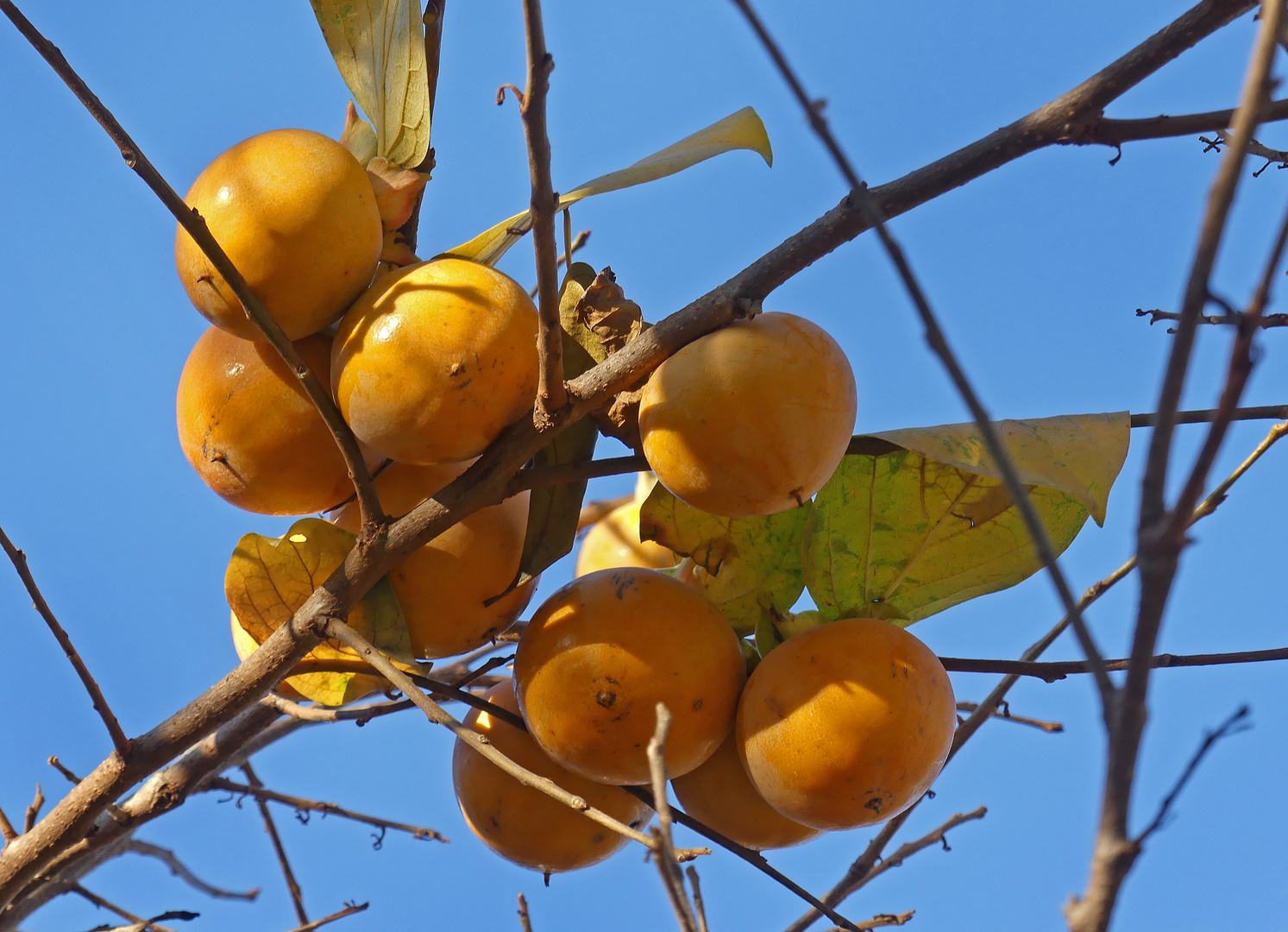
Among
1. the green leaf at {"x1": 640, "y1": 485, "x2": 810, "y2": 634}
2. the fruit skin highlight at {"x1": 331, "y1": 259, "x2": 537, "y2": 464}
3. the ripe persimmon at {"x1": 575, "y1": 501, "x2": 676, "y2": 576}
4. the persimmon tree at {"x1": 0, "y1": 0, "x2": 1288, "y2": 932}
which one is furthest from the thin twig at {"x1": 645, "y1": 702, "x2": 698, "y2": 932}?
the ripe persimmon at {"x1": 575, "y1": 501, "x2": 676, "y2": 576}

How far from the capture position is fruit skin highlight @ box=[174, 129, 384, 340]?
1142mm

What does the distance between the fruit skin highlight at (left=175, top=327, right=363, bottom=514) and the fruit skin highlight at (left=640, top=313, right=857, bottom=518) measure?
0.43 metres

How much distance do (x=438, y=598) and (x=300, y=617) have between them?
0.18m

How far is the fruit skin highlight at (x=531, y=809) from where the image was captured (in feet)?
4.34

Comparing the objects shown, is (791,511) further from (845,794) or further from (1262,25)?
(1262,25)

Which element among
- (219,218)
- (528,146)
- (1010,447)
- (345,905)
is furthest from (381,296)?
(345,905)

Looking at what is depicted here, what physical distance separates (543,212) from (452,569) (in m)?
0.54

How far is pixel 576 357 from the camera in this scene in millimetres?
1265

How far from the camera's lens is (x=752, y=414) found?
1.03 meters

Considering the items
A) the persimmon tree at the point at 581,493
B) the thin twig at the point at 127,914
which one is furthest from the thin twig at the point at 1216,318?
the thin twig at the point at 127,914

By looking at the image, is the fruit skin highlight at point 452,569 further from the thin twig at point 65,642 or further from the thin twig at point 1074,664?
the thin twig at point 1074,664

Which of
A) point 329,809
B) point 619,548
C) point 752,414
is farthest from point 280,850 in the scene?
point 752,414

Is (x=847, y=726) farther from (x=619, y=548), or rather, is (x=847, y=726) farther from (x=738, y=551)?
(x=619, y=548)

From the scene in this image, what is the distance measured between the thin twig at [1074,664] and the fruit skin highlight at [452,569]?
561 millimetres
